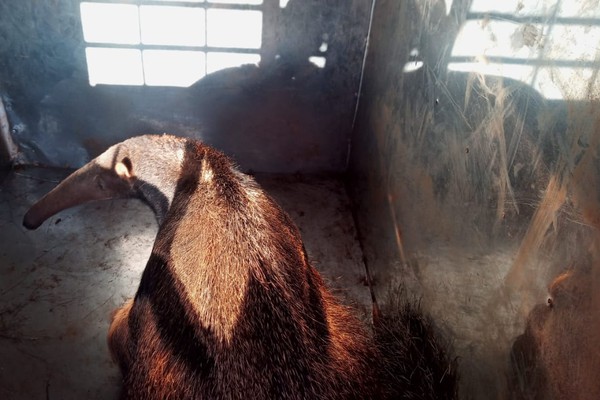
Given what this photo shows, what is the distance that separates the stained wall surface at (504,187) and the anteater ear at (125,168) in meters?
1.76

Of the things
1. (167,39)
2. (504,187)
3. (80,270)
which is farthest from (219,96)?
(504,187)

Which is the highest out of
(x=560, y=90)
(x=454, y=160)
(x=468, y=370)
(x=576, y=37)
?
(x=576, y=37)

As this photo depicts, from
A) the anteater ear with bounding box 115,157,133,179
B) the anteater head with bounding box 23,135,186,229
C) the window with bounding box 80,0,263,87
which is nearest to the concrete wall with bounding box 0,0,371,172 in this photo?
the window with bounding box 80,0,263,87

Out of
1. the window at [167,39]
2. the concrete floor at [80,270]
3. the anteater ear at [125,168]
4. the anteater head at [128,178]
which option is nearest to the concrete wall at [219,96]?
the window at [167,39]

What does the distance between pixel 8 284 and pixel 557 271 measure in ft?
11.6

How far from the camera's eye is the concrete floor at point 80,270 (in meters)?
3.16

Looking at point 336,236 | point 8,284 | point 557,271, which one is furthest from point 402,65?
point 8,284

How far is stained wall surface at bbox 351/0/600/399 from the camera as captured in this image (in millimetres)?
1478

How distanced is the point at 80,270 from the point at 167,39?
1907 millimetres

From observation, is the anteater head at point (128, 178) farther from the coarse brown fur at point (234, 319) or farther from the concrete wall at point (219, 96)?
the concrete wall at point (219, 96)

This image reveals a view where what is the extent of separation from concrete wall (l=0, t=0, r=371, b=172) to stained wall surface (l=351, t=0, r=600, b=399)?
116cm

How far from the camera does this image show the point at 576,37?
150 centimetres

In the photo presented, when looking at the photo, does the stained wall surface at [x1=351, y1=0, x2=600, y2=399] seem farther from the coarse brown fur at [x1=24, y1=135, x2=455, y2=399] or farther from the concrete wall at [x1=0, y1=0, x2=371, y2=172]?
the concrete wall at [x1=0, y1=0, x2=371, y2=172]

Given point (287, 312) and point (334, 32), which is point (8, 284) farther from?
point (334, 32)
